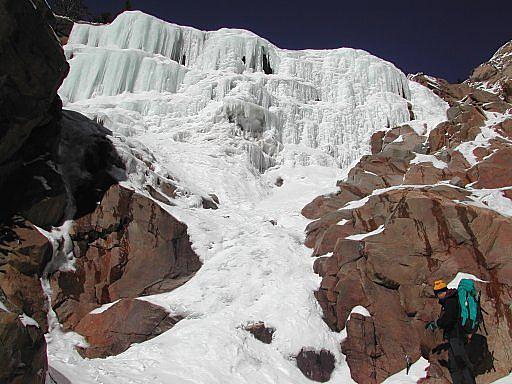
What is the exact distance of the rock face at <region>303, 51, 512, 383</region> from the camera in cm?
1145

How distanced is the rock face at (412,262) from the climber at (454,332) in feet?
3.69

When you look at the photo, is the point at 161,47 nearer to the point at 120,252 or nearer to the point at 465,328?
the point at 120,252

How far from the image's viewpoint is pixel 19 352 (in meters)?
5.60

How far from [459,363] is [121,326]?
352 inches

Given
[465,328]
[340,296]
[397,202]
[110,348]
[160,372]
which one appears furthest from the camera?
[397,202]

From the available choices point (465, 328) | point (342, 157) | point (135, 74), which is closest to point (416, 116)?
point (342, 157)

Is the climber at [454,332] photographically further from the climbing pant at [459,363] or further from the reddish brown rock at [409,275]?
the reddish brown rock at [409,275]

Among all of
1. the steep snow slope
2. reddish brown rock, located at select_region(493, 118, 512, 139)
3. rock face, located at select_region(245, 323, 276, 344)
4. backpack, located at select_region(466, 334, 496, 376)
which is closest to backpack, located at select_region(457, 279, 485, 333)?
backpack, located at select_region(466, 334, 496, 376)

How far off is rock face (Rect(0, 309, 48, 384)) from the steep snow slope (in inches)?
88.0

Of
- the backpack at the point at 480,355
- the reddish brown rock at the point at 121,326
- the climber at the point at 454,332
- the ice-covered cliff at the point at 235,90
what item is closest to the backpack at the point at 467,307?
the climber at the point at 454,332

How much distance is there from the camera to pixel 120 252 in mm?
15469

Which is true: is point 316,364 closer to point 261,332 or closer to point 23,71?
point 261,332

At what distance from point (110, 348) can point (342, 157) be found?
29679 millimetres

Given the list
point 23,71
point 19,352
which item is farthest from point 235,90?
point 19,352
